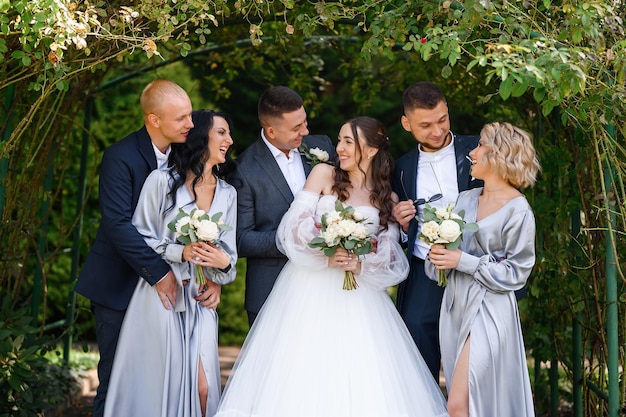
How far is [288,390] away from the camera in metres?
4.22

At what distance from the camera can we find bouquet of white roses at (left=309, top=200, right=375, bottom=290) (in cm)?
417

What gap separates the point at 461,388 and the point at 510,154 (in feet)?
3.38

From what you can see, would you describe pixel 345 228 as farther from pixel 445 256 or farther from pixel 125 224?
pixel 125 224

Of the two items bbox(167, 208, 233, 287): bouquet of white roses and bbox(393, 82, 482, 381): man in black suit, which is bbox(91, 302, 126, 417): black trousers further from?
bbox(393, 82, 482, 381): man in black suit

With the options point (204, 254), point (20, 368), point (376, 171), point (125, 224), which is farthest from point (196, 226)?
point (20, 368)

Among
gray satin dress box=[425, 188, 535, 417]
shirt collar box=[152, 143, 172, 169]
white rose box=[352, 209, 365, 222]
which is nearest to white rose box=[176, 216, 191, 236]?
shirt collar box=[152, 143, 172, 169]

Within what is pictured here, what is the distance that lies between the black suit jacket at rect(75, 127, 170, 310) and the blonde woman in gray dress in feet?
4.32

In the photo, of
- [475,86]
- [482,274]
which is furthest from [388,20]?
[475,86]

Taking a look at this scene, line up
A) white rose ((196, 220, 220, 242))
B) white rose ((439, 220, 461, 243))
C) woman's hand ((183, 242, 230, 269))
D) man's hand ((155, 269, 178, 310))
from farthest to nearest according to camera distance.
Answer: man's hand ((155, 269, 178, 310))
woman's hand ((183, 242, 230, 269))
white rose ((196, 220, 220, 242))
white rose ((439, 220, 461, 243))

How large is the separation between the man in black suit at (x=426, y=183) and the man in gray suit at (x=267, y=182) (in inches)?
17.5

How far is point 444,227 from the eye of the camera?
403cm

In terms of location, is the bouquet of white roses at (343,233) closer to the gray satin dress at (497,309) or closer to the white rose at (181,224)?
the gray satin dress at (497,309)

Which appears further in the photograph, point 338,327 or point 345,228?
point 338,327

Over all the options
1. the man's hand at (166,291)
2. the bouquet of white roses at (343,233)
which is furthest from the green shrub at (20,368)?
the bouquet of white roses at (343,233)
